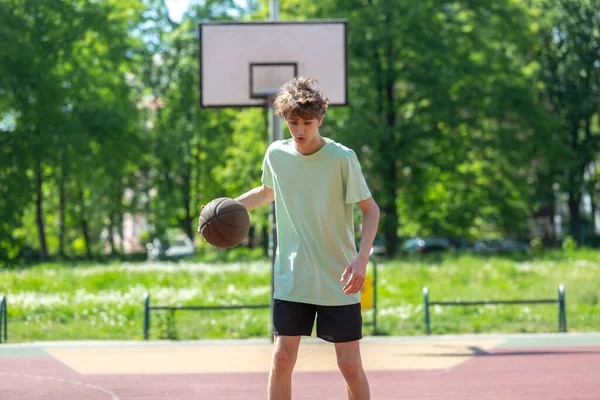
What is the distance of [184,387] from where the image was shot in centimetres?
914

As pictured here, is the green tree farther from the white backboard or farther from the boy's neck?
the boy's neck

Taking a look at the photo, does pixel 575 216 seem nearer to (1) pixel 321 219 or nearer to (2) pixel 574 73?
(2) pixel 574 73

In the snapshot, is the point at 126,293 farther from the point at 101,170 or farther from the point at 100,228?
the point at 100,228

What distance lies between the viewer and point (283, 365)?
5535 millimetres

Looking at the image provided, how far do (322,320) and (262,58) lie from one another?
29.6 ft

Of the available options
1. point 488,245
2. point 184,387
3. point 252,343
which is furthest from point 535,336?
point 488,245

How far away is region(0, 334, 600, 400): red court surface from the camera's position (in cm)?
866

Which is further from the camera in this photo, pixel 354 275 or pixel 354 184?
pixel 354 184

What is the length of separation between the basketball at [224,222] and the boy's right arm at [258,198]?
35 millimetres

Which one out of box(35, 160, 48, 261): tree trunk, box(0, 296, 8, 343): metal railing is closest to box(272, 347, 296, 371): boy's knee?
box(0, 296, 8, 343): metal railing

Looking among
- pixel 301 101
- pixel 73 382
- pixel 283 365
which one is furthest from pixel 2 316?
pixel 301 101

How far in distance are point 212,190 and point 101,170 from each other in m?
14.1

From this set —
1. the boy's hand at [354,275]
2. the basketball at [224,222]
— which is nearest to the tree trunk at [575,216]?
the basketball at [224,222]

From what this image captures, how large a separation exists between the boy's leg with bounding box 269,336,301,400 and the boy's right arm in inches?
32.7
